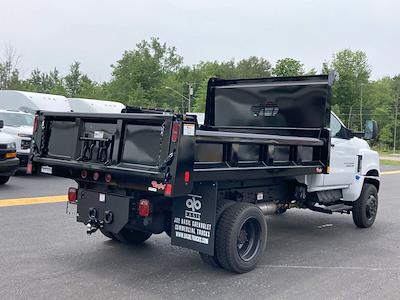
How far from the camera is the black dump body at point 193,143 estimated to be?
4523 mm

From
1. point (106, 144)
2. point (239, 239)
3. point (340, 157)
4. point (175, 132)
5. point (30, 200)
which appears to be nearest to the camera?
point (175, 132)

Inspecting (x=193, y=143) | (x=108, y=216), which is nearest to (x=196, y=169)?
(x=193, y=143)

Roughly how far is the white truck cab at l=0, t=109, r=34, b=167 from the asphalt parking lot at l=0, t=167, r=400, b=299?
577 centimetres

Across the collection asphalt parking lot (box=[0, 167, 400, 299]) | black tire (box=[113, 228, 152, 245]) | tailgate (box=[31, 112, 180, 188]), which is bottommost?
asphalt parking lot (box=[0, 167, 400, 299])

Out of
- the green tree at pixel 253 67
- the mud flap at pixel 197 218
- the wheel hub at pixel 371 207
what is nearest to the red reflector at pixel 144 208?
the mud flap at pixel 197 218

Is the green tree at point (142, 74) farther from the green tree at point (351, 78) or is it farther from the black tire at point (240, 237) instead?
the black tire at point (240, 237)

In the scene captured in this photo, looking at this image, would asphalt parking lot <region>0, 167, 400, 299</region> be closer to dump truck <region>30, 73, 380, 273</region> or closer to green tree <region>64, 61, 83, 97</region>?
dump truck <region>30, 73, 380, 273</region>

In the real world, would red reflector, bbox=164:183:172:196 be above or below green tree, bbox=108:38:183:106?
below

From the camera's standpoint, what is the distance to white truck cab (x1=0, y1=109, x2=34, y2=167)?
44.9ft

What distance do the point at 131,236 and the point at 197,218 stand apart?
1554 mm

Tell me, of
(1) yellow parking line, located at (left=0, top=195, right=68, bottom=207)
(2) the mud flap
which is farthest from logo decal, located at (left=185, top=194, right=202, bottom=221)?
(1) yellow parking line, located at (left=0, top=195, right=68, bottom=207)

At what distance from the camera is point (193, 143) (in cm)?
455

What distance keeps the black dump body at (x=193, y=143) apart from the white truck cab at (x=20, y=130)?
7.96 meters

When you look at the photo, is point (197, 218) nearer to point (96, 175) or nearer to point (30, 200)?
point (96, 175)
